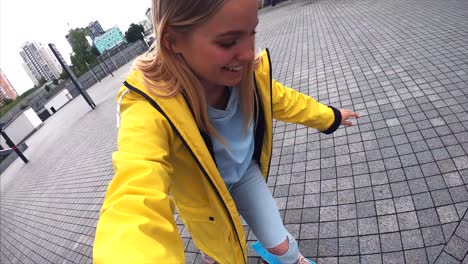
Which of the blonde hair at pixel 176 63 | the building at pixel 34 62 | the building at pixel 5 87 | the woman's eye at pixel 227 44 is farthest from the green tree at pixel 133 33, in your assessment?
the building at pixel 34 62

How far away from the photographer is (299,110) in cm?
186

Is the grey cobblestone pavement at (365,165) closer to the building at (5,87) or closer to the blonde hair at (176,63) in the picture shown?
the blonde hair at (176,63)

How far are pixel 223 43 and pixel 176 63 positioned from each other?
0.24m

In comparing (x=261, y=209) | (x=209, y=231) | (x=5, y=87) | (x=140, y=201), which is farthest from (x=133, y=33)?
(x=5, y=87)

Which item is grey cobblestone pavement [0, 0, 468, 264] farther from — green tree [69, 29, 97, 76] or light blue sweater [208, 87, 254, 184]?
green tree [69, 29, 97, 76]

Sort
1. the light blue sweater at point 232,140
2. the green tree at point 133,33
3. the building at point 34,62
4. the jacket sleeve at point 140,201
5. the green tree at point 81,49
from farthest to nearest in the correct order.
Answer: the building at point 34,62 → the green tree at point 133,33 → the green tree at point 81,49 → the light blue sweater at point 232,140 → the jacket sleeve at point 140,201

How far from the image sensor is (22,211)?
6.89 meters

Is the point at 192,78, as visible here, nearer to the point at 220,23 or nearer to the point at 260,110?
the point at 220,23

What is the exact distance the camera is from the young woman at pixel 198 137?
3.01 ft

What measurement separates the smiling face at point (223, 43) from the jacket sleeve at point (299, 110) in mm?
556

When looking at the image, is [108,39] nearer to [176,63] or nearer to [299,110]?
[299,110]

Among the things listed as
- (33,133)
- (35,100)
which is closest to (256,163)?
(33,133)

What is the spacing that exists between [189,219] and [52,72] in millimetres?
131254

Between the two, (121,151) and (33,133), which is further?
(33,133)
